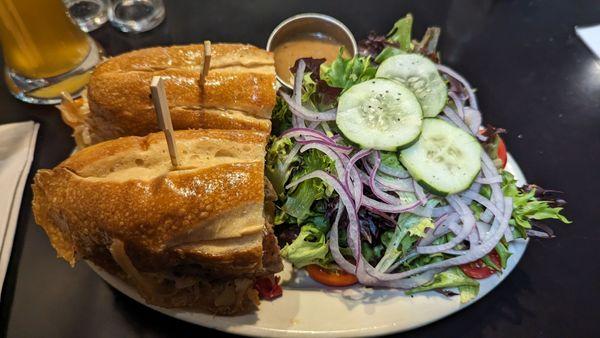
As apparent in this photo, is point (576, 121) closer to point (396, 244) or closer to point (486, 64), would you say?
point (486, 64)

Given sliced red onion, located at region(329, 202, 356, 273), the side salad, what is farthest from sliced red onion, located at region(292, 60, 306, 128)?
sliced red onion, located at region(329, 202, 356, 273)

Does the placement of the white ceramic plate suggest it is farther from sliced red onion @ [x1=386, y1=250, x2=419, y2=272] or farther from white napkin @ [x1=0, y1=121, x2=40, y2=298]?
white napkin @ [x1=0, y1=121, x2=40, y2=298]

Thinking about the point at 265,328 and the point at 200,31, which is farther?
the point at 200,31

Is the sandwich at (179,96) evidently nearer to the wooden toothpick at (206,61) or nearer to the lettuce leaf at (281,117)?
the wooden toothpick at (206,61)

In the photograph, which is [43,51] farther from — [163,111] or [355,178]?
[355,178]

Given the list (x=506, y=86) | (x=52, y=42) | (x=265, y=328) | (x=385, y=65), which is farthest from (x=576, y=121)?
(x=52, y=42)

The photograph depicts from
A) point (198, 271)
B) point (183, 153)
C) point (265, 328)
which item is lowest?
point (265, 328)

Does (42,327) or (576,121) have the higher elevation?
(576,121)

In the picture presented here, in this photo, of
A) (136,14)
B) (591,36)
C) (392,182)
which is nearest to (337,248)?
(392,182)
